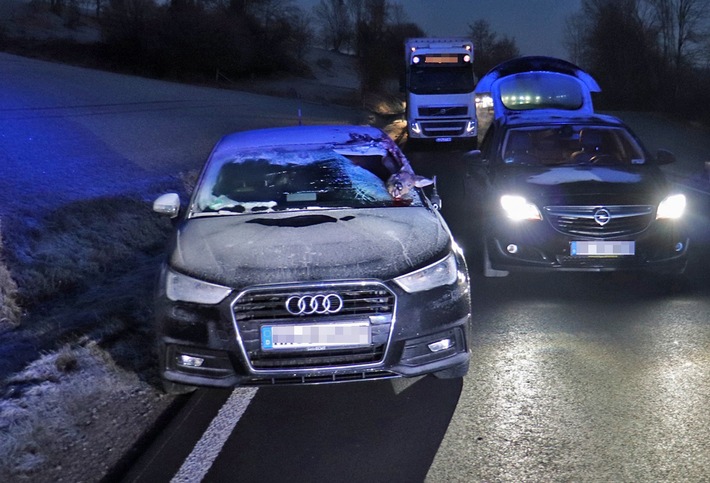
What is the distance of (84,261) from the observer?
7828 mm

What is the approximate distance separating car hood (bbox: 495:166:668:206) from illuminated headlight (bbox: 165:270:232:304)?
3.78 metres

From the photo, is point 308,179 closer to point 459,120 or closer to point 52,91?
point 459,120

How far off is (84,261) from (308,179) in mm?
3289

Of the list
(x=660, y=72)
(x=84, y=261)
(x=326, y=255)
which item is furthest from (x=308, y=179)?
(x=660, y=72)

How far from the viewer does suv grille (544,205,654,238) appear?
6.77m

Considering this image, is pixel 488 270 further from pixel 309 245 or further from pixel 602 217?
pixel 309 245

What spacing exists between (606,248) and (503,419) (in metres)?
2.99

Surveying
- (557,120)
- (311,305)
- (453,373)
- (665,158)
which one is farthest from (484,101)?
(311,305)

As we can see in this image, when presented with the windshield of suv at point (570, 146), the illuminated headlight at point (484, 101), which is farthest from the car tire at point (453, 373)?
the illuminated headlight at point (484, 101)

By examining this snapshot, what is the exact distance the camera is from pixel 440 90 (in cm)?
2325

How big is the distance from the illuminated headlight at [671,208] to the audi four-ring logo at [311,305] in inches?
157

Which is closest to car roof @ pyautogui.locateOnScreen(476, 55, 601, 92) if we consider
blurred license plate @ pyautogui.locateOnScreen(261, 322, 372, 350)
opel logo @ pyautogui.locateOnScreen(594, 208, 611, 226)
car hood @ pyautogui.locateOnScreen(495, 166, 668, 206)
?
car hood @ pyautogui.locateOnScreen(495, 166, 668, 206)

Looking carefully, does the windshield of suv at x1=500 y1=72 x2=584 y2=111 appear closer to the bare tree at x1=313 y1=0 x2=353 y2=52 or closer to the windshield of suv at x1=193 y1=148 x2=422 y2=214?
the windshield of suv at x1=193 y1=148 x2=422 y2=214

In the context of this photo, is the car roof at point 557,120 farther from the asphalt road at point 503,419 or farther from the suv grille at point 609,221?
the asphalt road at point 503,419
